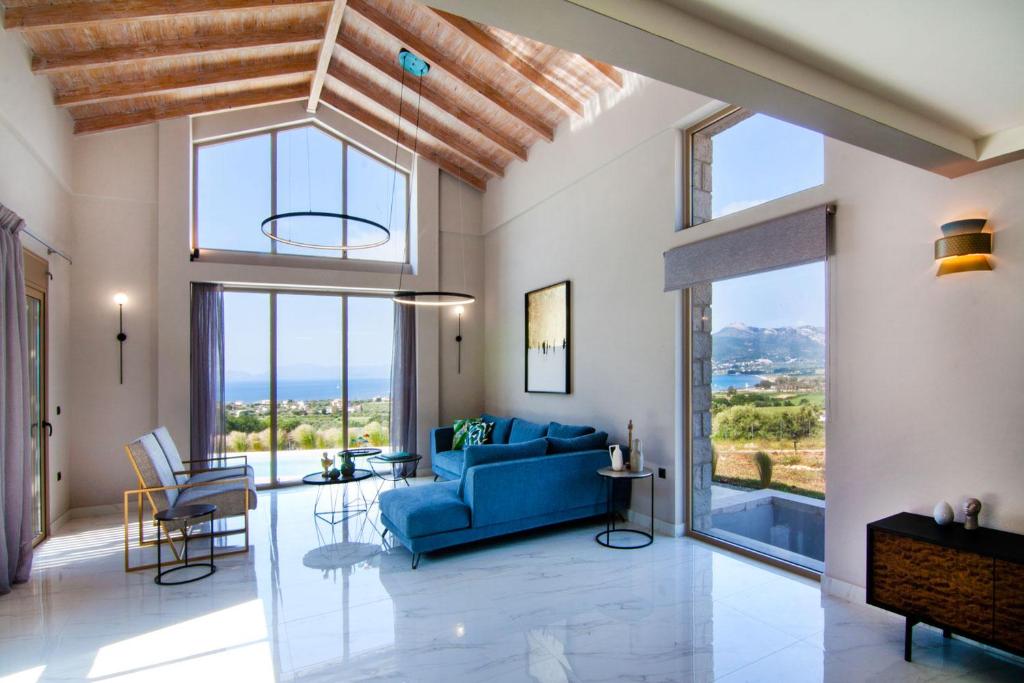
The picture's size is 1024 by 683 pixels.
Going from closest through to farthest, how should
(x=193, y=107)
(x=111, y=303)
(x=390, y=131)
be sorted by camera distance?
(x=111, y=303) → (x=193, y=107) → (x=390, y=131)

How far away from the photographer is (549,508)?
14.9ft

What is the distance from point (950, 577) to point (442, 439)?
5.34 m

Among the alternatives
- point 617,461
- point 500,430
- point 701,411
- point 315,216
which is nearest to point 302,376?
point 315,216

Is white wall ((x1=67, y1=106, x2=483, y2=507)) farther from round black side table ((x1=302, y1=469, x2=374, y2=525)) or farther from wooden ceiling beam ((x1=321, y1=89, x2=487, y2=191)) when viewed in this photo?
round black side table ((x1=302, y1=469, x2=374, y2=525))

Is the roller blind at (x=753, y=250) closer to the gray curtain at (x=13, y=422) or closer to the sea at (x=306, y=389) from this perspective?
the sea at (x=306, y=389)

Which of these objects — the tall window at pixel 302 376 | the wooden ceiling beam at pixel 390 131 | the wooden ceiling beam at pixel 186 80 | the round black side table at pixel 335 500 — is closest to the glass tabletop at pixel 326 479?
the round black side table at pixel 335 500

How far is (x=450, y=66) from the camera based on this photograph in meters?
5.59

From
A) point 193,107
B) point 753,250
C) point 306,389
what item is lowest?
point 306,389

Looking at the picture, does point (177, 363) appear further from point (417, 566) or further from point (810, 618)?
point (810, 618)

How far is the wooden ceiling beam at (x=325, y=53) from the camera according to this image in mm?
5031

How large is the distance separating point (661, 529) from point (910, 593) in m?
2.14

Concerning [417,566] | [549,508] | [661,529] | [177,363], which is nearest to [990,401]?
[661,529]

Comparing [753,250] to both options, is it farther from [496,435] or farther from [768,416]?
[496,435]

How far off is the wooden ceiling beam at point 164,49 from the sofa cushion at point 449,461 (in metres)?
4.74
